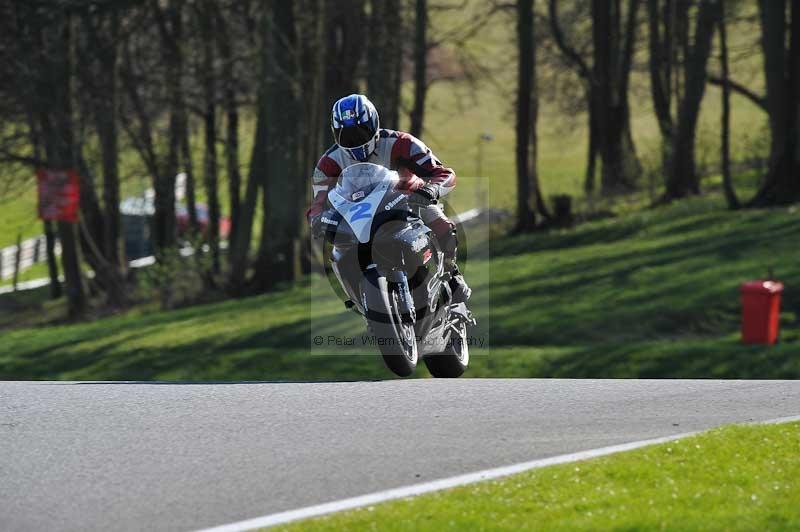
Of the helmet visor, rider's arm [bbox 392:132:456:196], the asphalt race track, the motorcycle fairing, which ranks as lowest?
the asphalt race track

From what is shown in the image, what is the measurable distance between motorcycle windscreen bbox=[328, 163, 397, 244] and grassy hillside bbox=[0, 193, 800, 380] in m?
7.17

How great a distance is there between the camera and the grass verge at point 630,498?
19.4 feet

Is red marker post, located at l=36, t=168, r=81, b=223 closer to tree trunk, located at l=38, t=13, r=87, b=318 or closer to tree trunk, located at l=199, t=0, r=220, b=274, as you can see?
tree trunk, located at l=38, t=13, r=87, b=318

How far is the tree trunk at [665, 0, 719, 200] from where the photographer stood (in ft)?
105

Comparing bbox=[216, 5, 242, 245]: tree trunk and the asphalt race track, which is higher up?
bbox=[216, 5, 242, 245]: tree trunk

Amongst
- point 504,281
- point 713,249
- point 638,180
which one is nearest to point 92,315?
point 504,281

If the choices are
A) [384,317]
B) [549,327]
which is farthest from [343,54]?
[384,317]

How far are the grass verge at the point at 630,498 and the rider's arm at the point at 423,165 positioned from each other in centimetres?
349

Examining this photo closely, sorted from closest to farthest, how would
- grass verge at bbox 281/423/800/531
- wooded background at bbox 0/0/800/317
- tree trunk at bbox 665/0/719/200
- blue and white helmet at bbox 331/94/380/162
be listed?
grass verge at bbox 281/423/800/531, blue and white helmet at bbox 331/94/380/162, wooded background at bbox 0/0/800/317, tree trunk at bbox 665/0/719/200

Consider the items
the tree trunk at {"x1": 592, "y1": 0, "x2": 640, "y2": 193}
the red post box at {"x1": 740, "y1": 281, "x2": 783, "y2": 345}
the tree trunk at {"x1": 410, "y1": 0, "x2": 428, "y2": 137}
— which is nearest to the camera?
the red post box at {"x1": 740, "y1": 281, "x2": 783, "y2": 345}

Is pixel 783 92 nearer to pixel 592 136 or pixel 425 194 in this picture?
pixel 592 136

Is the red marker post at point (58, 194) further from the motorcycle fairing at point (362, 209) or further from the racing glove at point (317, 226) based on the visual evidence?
the motorcycle fairing at point (362, 209)

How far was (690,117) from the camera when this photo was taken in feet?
108

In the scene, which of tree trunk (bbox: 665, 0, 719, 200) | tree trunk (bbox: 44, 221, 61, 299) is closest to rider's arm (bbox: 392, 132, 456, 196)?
tree trunk (bbox: 665, 0, 719, 200)
